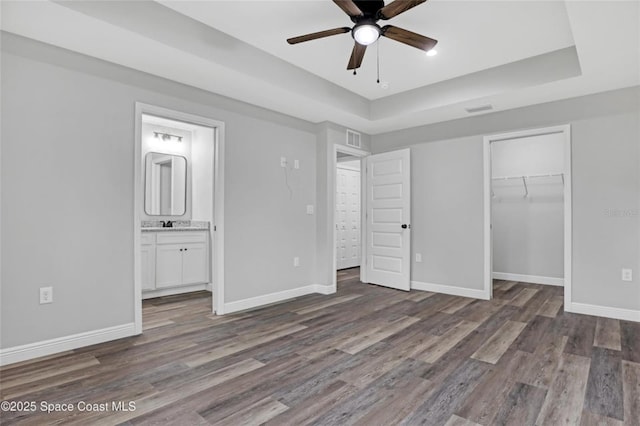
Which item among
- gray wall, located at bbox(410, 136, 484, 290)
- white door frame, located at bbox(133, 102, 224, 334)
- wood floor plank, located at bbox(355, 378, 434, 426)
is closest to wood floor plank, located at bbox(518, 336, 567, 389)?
wood floor plank, located at bbox(355, 378, 434, 426)

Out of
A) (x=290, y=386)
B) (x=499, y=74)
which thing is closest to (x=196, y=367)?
(x=290, y=386)

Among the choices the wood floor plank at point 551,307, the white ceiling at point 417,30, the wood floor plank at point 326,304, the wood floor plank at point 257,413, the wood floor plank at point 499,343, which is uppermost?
the white ceiling at point 417,30

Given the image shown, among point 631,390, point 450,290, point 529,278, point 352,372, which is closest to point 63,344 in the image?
point 352,372

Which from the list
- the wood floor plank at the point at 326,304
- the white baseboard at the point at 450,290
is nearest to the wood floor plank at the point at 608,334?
the white baseboard at the point at 450,290

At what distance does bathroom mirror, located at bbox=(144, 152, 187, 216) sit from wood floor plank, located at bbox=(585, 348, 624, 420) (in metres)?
5.10

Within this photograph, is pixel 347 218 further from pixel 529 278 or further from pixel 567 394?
pixel 567 394

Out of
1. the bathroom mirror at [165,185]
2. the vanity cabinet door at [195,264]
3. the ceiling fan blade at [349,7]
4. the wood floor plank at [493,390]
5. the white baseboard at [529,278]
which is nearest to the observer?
the wood floor plank at [493,390]

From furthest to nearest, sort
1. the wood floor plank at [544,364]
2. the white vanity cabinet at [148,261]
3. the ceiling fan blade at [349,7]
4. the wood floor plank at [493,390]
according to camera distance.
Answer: the white vanity cabinet at [148,261] < the wood floor plank at [544,364] < the ceiling fan blade at [349,7] < the wood floor plank at [493,390]

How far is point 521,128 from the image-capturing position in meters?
4.28

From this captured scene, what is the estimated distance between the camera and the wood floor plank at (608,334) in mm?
2909

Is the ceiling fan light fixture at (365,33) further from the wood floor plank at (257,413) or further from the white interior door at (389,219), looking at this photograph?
the white interior door at (389,219)

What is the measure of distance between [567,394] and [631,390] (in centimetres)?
42

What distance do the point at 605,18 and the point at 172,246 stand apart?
16.3ft

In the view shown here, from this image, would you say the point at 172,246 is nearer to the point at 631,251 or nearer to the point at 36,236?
the point at 36,236
